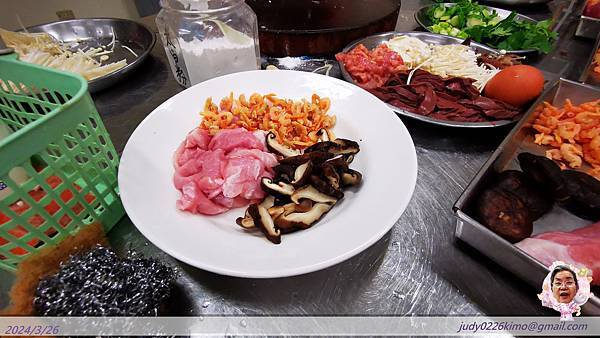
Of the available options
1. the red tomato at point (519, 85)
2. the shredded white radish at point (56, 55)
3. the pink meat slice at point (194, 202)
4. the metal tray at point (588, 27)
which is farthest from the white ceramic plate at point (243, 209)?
the metal tray at point (588, 27)

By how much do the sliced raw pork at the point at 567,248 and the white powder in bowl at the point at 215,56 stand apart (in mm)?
1481

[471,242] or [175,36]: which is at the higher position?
[175,36]

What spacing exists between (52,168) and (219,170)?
0.46m

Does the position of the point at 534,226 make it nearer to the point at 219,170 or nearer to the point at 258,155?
the point at 258,155

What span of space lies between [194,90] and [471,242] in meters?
1.25

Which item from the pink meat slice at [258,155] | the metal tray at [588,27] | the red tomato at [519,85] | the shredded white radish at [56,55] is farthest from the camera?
the metal tray at [588,27]

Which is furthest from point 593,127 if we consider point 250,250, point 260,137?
point 250,250

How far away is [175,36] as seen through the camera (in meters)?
1.68

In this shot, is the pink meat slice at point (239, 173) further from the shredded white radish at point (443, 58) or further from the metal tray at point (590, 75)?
the metal tray at point (590, 75)

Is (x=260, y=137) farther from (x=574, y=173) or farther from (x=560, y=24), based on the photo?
(x=560, y=24)

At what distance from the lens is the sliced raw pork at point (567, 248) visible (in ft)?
3.03

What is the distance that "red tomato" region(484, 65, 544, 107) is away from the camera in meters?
1.50

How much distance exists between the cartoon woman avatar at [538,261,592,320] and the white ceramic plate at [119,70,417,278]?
413mm

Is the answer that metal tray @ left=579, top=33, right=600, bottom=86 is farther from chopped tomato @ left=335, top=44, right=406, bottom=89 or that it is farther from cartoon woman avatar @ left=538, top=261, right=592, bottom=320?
cartoon woman avatar @ left=538, top=261, right=592, bottom=320
